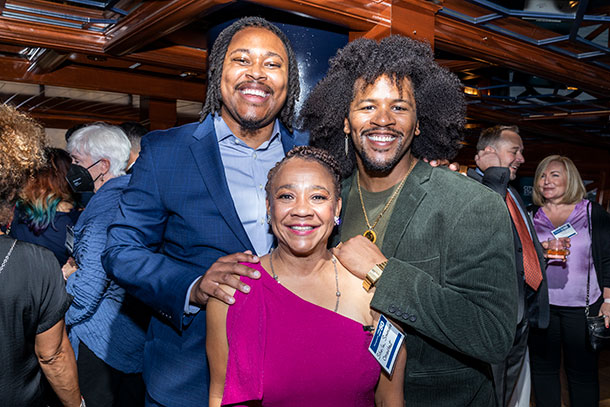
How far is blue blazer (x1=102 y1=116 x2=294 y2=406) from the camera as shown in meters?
1.49

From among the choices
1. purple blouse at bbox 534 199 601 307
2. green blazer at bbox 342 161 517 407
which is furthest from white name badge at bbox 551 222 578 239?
green blazer at bbox 342 161 517 407

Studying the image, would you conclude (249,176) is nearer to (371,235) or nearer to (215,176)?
(215,176)

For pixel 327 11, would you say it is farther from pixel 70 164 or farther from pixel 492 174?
pixel 70 164

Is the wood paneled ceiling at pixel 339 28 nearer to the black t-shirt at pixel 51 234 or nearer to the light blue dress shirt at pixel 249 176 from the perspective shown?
the light blue dress shirt at pixel 249 176

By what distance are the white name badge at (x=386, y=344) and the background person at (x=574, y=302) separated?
9.28ft

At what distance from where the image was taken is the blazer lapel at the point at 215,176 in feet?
4.98

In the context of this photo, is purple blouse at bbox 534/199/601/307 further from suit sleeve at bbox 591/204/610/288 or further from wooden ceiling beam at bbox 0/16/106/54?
wooden ceiling beam at bbox 0/16/106/54

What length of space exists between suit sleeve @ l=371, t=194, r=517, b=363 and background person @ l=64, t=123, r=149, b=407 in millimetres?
1326

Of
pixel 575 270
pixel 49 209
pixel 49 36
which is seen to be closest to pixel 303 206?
pixel 49 209

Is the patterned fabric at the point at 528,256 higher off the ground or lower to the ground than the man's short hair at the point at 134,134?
lower

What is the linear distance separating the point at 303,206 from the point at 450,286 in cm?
49

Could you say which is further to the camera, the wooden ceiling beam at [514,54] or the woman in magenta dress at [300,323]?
the wooden ceiling beam at [514,54]

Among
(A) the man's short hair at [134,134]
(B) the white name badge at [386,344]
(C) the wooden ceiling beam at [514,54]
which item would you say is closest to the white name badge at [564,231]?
(C) the wooden ceiling beam at [514,54]

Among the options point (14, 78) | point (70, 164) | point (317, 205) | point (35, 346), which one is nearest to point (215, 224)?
point (317, 205)
